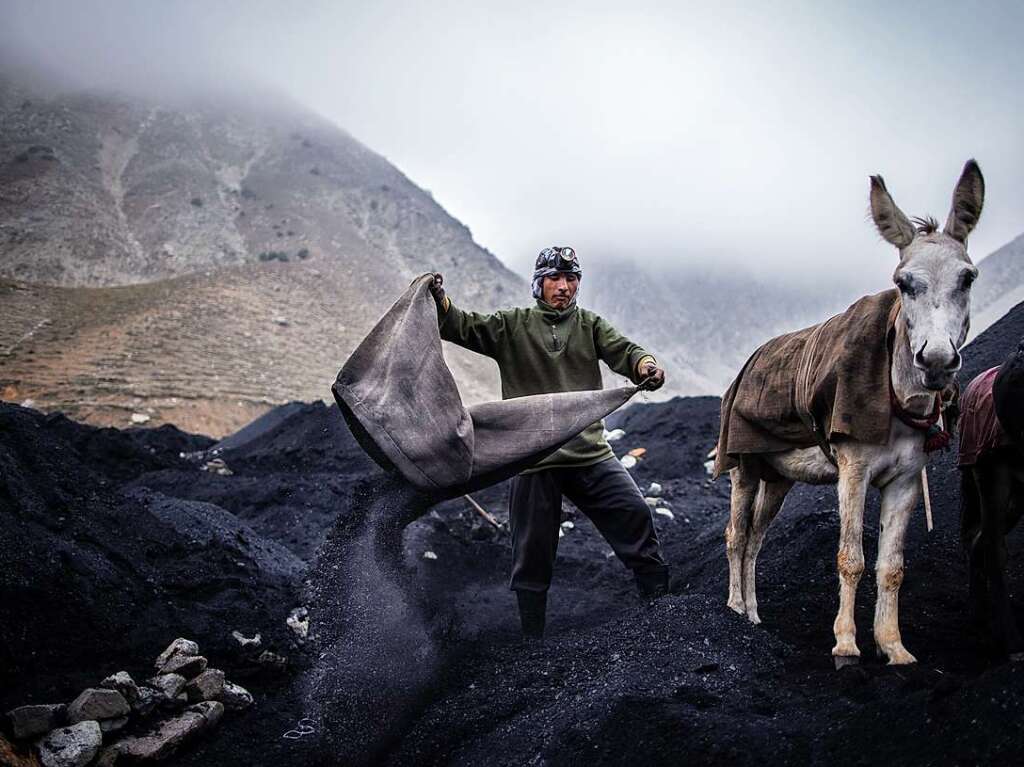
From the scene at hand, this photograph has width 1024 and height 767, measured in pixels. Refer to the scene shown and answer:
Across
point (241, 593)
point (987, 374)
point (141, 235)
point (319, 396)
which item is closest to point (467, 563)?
point (241, 593)

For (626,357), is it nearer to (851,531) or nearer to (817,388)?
(817,388)

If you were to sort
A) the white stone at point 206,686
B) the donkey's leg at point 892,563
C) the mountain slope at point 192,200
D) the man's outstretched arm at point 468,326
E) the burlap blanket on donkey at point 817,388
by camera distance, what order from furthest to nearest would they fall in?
the mountain slope at point 192,200 → the man's outstretched arm at point 468,326 → the white stone at point 206,686 → the burlap blanket on donkey at point 817,388 → the donkey's leg at point 892,563

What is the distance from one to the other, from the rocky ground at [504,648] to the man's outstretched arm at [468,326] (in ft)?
3.10

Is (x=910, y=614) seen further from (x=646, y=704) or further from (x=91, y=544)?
(x=91, y=544)

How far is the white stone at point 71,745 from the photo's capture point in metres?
2.59

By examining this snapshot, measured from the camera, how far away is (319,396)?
25750 mm

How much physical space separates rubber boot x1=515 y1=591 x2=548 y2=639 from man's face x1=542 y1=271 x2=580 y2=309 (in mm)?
1598

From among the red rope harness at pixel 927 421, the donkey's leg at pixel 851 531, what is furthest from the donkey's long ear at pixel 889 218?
the donkey's leg at pixel 851 531

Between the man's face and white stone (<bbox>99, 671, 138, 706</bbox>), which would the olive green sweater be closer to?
the man's face

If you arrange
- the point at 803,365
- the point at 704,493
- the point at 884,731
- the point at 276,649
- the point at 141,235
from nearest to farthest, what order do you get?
the point at 884,731
the point at 803,365
the point at 276,649
the point at 704,493
the point at 141,235

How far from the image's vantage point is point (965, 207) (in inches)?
117

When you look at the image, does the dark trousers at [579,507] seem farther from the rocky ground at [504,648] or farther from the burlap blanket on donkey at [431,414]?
the burlap blanket on donkey at [431,414]

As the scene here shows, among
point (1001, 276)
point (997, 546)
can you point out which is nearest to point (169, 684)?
point (997, 546)

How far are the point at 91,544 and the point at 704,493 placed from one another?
7.32 metres
